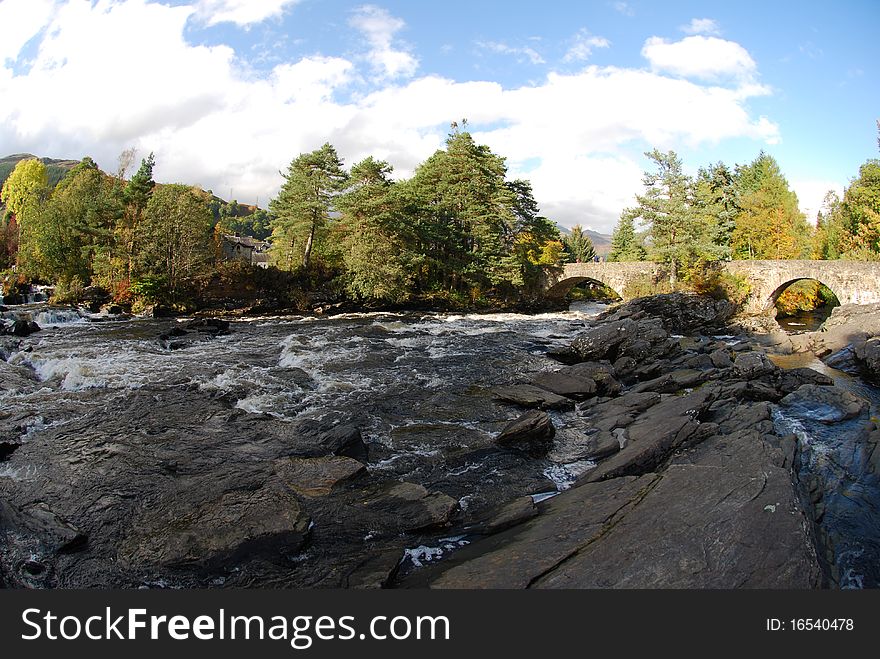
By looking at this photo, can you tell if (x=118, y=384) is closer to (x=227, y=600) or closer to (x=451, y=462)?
(x=451, y=462)

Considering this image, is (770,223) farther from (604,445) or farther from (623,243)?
(604,445)

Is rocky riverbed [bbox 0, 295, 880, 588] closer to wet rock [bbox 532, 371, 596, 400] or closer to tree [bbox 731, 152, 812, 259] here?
wet rock [bbox 532, 371, 596, 400]

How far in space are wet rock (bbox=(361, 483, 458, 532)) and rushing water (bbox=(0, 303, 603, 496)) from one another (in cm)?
113

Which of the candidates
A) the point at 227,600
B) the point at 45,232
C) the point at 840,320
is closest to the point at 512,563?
the point at 227,600

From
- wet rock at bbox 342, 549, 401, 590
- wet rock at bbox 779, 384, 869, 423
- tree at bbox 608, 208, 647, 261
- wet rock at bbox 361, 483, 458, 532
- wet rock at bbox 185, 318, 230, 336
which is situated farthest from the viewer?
tree at bbox 608, 208, 647, 261

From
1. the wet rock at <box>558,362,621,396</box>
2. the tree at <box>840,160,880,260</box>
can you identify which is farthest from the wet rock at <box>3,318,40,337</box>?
the tree at <box>840,160,880,260</box>

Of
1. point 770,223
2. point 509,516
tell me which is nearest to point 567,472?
point 509,516

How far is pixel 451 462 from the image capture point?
469 inches

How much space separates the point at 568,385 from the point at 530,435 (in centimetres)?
544

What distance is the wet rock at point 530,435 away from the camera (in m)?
12.8

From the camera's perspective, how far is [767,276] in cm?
4234

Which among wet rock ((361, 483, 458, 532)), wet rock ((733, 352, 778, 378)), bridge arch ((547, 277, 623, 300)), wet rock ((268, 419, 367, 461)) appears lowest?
wet rock ((361, 483, 458, 532))

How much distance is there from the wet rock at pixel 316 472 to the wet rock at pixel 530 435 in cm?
410

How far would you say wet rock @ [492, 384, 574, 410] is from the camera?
16406 millimetres
